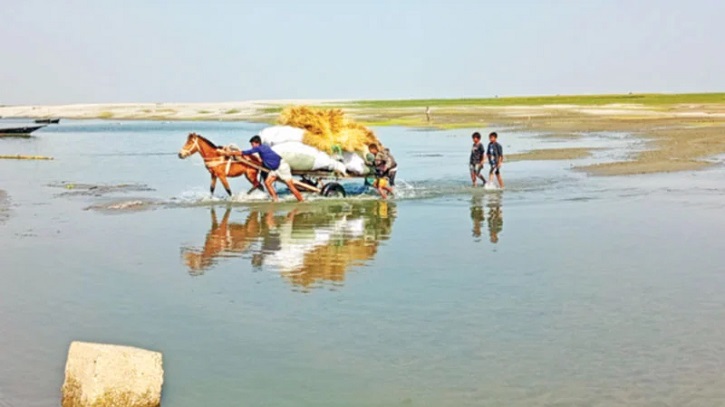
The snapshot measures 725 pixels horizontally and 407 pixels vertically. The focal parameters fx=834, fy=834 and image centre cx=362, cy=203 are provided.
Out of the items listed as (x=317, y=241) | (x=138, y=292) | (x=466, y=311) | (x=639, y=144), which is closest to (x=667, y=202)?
(x=317, y=241)

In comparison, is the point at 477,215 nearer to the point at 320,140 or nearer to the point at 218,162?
the point at 320,140

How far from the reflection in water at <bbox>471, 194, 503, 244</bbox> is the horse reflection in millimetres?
4219

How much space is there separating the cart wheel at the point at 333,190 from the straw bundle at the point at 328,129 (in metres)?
1.08

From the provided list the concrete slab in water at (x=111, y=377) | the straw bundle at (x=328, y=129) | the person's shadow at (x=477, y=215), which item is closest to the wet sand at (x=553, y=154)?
the person's shadow at (x=477, y=215)

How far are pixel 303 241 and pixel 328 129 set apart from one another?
5.65m

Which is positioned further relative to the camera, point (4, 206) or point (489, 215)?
point (4, 206)

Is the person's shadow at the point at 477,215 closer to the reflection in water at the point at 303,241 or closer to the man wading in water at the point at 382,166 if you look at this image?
the reflection in water at the point at 303,241

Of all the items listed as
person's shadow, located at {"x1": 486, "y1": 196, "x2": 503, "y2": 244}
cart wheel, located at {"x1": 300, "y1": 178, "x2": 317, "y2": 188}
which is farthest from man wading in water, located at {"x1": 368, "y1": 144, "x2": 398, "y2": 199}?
person's shadow, located at {"x1": 486, "y1": 196, "x2": 503, "y2": 244}

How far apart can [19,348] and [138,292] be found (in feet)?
8.13

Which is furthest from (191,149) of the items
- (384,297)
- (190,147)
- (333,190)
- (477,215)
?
(384,297)

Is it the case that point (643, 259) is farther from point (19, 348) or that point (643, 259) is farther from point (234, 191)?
point (234, 191)

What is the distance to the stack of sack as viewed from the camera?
19.5 metres

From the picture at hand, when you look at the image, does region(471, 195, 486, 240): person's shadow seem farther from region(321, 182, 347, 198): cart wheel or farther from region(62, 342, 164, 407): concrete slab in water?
region(62, 342, 164, 407): concrete slab in water

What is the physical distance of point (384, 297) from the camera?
1064cm
